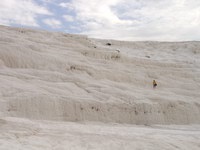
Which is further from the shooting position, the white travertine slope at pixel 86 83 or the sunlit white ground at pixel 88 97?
the white travertine slope at pixel 86 83

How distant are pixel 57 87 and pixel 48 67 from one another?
5.39 feet

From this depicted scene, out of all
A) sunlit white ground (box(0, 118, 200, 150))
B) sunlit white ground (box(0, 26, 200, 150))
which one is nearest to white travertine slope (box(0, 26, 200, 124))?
sunlit white ground (box(0, 26, 200, 150))

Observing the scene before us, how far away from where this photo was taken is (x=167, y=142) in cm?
634

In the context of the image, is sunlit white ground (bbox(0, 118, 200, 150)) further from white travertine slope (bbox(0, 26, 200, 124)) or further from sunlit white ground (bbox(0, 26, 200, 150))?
white travertine slope (bbox(0, 26, 200, 124))

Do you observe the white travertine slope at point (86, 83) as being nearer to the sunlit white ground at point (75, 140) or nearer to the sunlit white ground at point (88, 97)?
the sunlit white ground at point (88, 97)

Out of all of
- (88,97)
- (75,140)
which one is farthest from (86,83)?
(75,140)

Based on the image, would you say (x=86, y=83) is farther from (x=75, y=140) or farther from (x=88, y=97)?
(x=75, y=140)

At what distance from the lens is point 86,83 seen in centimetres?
1070

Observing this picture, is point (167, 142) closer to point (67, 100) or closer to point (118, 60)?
point (67, 100)

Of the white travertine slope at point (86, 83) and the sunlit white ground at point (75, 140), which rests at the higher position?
the white travertine slope at point (86, 83)

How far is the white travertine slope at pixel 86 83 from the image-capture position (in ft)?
29.0

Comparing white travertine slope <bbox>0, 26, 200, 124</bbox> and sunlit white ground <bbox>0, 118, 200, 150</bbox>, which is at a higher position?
white travertine slope <bbox>0, 26, 200, 124</bbox>

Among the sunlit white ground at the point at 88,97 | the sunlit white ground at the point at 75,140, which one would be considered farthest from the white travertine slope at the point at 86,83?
the sunlit white ground at the point at 75,140

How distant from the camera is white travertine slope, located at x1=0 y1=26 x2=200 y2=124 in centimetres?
884
